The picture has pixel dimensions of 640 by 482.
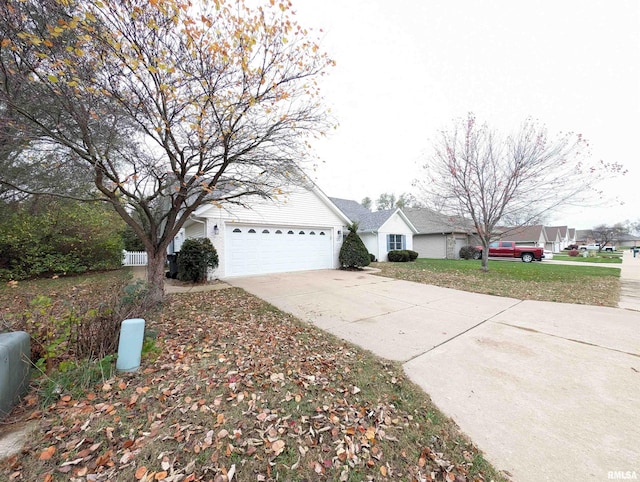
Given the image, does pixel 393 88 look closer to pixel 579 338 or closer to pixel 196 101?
pixel 196 101

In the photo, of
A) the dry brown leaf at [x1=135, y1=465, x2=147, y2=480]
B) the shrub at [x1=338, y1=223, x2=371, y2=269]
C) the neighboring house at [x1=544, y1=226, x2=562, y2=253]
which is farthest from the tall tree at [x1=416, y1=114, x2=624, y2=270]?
the neighboring house at [x1=544, y1=226, x2=562, y2=253]

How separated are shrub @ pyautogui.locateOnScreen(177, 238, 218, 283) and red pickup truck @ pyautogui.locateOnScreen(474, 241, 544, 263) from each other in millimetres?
19151

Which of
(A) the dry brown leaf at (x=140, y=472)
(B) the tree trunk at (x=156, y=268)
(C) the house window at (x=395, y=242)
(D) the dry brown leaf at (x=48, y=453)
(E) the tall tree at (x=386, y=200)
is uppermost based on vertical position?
(E) the tall tree at (x=386, y=200)

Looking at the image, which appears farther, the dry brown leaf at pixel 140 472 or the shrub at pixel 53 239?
the shrub at pixel 53 239

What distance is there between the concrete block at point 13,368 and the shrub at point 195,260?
638 centimetres

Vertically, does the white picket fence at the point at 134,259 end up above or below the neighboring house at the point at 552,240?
below

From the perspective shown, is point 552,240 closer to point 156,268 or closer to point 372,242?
point 372,242

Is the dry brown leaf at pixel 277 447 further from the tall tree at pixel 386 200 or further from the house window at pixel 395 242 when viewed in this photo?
the tall tree at pixel 386 200

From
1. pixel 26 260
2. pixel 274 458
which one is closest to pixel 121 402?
pixel 274 458

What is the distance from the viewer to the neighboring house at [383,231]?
1691 centimetres

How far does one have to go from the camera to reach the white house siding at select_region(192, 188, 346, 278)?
9734 millimetres

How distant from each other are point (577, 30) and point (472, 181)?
5683mm

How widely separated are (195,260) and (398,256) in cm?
1210

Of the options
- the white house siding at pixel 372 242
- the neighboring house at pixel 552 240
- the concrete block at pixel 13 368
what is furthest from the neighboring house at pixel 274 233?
the neighboring house at pixel 552 240
